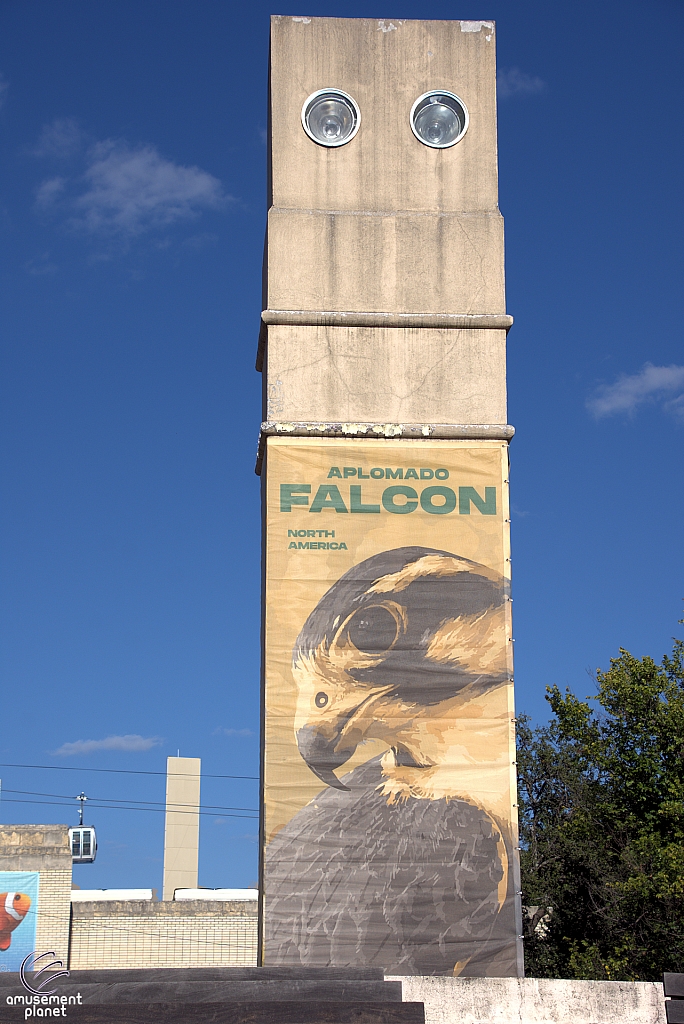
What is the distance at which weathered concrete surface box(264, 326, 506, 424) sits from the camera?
53.7 ft

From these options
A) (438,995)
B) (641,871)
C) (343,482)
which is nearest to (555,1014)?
(438,995)

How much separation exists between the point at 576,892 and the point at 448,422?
19.0m

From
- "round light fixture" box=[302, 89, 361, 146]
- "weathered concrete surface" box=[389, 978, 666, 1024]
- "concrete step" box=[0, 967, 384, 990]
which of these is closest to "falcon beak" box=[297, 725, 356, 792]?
"weathered concrete surface" box=[389, 978, 666, 1024]

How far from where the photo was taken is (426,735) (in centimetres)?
1525

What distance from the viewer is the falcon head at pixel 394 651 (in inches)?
599

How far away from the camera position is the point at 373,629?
1560 cm

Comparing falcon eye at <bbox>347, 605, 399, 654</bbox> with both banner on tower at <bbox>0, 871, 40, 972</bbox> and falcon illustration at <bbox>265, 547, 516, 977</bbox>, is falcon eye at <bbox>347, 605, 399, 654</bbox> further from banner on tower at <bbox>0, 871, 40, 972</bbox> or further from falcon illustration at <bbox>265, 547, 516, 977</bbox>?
banner on tower at <bbox>0, 871, 40, 972</bbox>

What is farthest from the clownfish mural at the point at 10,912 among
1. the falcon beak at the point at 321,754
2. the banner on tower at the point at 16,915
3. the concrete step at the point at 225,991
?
the concrete step at the point at 225,991

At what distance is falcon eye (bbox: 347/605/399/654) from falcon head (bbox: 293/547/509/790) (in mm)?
13

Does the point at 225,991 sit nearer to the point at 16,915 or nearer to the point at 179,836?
the point at 16,915

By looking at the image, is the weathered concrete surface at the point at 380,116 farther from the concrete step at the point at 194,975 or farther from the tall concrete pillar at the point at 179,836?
the tall concrete pillar at the point at 179,836

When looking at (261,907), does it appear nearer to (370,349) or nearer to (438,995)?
(438,995)

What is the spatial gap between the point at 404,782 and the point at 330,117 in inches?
366

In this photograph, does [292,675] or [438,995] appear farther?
[292,675]
